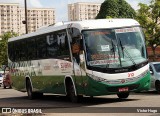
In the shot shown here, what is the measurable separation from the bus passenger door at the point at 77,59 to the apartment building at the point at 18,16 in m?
155

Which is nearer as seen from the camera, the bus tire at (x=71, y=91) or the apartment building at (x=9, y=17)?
the bus tire at (x=71, y=91)

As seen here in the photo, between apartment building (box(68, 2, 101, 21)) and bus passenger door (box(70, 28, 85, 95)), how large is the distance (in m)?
137

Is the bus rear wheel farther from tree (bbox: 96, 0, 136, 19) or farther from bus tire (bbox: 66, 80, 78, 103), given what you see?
tree (bbox: 96, 0, 136, 19)

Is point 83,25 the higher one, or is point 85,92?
point 83,25

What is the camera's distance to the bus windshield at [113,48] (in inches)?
633

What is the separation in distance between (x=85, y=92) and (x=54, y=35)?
3532 millimetres

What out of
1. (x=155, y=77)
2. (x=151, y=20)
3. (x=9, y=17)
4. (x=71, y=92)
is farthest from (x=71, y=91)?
(x=9, y=17)

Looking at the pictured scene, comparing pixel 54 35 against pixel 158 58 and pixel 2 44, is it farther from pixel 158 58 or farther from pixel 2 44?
pixel 2 44

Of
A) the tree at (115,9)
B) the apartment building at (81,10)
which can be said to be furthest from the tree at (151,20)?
the apartment building at (81,10)

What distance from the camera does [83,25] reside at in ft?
54.5

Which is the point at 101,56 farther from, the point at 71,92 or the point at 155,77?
the point at 155,77

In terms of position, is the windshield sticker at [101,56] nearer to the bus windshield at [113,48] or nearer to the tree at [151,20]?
the bus windshield at [113,48]

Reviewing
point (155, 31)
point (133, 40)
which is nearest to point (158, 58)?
point (155, 31)

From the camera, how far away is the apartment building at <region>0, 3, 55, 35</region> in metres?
172
